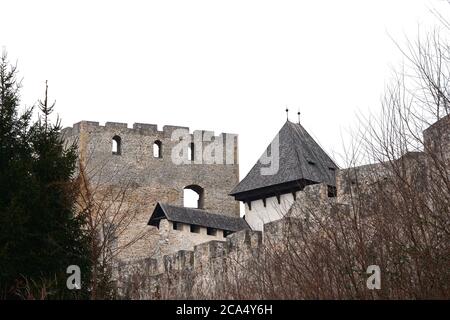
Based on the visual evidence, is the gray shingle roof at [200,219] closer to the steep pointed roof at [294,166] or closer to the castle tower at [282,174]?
the castle tower at [282,174]

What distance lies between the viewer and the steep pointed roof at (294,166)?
113 feet

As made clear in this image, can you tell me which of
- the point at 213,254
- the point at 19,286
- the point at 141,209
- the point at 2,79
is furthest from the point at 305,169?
the point at 19,286

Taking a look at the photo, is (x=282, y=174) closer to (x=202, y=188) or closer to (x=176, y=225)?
(x=176, y=225)

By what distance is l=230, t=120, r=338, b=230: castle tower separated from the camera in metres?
34.4

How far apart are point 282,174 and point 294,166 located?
41 cm

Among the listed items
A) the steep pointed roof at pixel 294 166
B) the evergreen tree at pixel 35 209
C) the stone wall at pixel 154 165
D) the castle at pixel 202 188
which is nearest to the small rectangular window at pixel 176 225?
the castle at pixel 202 188

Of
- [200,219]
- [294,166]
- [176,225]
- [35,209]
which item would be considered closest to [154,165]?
[200,219]

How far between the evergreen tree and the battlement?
24.5 meters

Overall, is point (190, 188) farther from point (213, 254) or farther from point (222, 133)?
point (213, 254)

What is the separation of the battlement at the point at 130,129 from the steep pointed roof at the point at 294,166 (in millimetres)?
7961

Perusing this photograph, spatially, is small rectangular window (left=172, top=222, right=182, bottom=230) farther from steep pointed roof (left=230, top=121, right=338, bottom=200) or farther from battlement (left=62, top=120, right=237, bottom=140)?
battlement (left=62, top=120, right=237, bottom=140)

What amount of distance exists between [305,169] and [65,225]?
685 inches

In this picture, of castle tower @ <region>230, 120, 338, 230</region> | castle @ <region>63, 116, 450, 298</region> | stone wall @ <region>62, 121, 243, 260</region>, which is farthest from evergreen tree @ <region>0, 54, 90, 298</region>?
stone wall @ <region>62, 121, 243, 260</region>

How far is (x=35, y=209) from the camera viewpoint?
1767 cm
